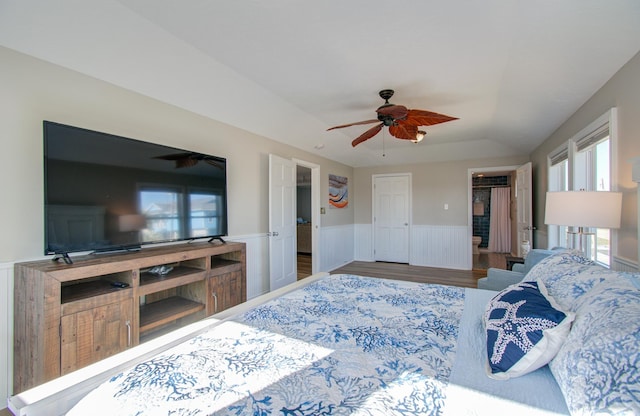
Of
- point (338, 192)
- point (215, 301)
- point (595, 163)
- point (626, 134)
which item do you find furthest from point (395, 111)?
point (338, 192)

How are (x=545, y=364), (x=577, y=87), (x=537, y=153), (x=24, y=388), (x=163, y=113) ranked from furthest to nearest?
(x=537, y=153), (x=163, y=113), (x=577, y=87), (x=24, y=388), (x=545, y=364)

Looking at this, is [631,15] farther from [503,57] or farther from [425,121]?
[425,121]

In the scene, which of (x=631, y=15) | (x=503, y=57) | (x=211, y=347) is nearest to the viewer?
(x=211, y=347)

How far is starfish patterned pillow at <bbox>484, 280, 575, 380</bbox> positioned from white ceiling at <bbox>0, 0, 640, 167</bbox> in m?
1.71

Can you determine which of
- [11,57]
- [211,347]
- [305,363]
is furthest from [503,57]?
[11,57]

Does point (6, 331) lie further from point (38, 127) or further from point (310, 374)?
point (310, 374)

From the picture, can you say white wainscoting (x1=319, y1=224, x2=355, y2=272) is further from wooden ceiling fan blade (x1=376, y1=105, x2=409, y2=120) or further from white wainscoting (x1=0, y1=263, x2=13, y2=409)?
white wainscoting (x1=0, y1=263, x2=13, y2=409)

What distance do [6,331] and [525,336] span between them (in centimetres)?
281

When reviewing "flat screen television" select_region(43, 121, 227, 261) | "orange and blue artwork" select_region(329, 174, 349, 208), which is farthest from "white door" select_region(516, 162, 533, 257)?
"flat screen television" select_region(43, 121, 227, 261)

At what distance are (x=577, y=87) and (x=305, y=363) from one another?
314 centimetres

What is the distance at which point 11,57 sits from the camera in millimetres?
1820

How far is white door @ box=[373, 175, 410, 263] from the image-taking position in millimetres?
6465

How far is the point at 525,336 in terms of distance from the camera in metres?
1.05

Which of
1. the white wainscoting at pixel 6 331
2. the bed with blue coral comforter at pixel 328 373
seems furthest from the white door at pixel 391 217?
the white wainscoting at pixel 6 331
